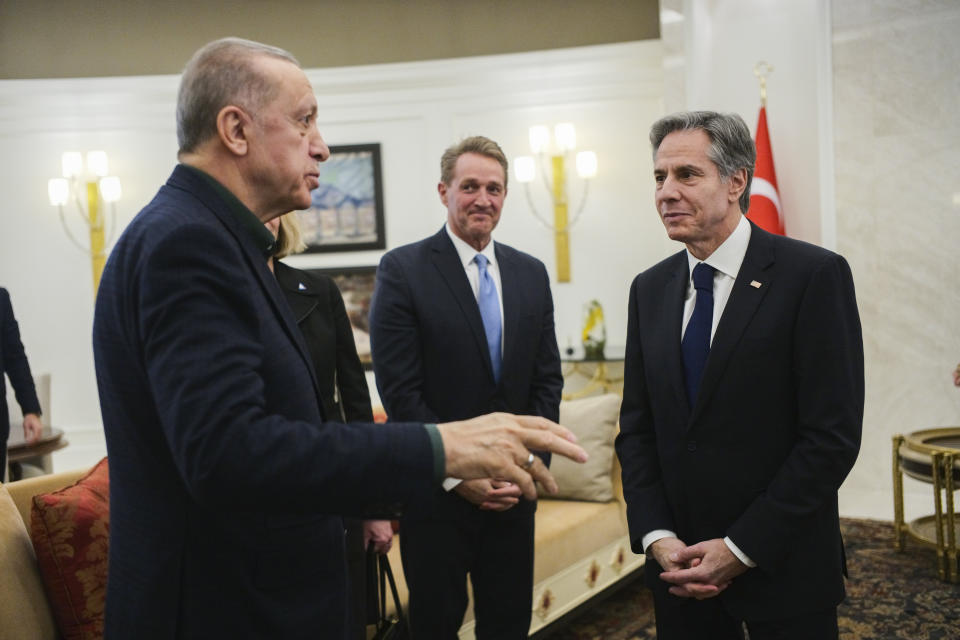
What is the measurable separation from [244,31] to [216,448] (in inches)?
269

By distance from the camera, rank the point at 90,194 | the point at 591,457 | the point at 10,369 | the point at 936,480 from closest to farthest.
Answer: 1. the point at 936,480
2. the point at 591,457
3. the point at 10,369
4. the point at 90,194

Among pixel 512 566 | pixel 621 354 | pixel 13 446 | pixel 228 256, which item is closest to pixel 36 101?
pixel 13 446

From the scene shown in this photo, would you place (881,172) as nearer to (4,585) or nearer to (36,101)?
(4,585)

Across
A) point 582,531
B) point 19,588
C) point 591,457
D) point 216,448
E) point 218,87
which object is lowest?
point 582,531

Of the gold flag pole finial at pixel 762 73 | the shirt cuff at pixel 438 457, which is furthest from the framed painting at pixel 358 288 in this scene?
the shirt cuff at pixel 438 457

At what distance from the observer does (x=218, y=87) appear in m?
1.21

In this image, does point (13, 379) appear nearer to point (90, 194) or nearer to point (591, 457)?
point (591, 457)

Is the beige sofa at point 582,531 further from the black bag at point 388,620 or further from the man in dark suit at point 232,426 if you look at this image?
the man in dark suit at point 232,426

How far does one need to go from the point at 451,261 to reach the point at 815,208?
144 inches

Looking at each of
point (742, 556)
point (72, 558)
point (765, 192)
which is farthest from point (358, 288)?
point (742, 556)

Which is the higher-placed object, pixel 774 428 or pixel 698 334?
pixel 698 334

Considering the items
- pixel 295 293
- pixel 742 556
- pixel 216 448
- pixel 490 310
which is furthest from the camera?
pixel 490 310

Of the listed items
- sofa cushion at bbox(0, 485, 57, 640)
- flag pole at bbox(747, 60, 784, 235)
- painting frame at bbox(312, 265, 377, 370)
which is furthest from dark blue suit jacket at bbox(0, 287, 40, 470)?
flag pole at bbox(747, 60, 784, 235)

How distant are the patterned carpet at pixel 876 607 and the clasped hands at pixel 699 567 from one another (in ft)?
5.53
